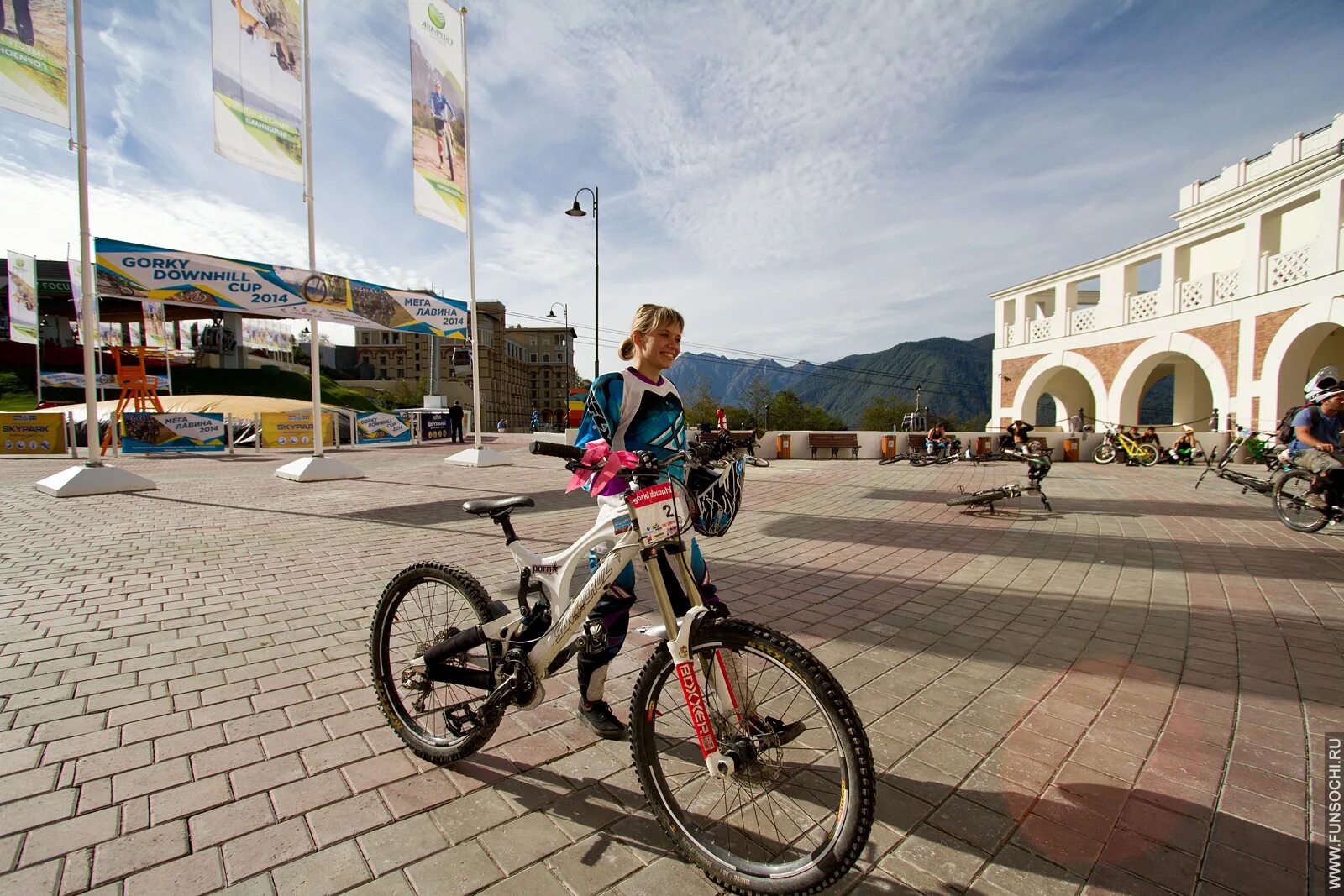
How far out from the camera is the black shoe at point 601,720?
98.3 inches

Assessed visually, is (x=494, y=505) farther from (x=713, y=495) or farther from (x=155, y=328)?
(x=155, y=328)

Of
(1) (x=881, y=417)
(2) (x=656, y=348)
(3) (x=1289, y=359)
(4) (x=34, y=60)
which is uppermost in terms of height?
(4) (x=34, y=60)

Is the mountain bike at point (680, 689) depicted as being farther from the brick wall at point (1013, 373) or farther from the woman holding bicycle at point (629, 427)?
the brick wall at point (1013, 373)

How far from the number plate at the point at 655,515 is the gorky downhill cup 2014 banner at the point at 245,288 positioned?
12.9 m

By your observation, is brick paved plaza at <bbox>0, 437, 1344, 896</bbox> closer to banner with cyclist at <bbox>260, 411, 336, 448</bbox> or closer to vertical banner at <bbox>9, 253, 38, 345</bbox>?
banner with cyclist at <bbox>260, 411, 336, 448</bbox>

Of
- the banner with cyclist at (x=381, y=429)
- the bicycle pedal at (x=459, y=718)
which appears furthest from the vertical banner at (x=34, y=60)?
the banner with cyclist at (x=381, y=429)

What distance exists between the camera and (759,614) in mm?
4145

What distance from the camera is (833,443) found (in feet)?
63.4

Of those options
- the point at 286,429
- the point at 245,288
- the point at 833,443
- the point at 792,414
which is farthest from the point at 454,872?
the point at 792,414

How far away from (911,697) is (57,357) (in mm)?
98423

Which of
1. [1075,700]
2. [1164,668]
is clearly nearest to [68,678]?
[1075,700]

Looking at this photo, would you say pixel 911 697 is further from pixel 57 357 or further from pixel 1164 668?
pixel 57 357

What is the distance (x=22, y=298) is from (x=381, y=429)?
1944cm

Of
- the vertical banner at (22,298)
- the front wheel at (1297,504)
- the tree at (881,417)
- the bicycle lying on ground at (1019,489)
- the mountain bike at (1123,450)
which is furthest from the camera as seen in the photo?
the tree at (881,417)
